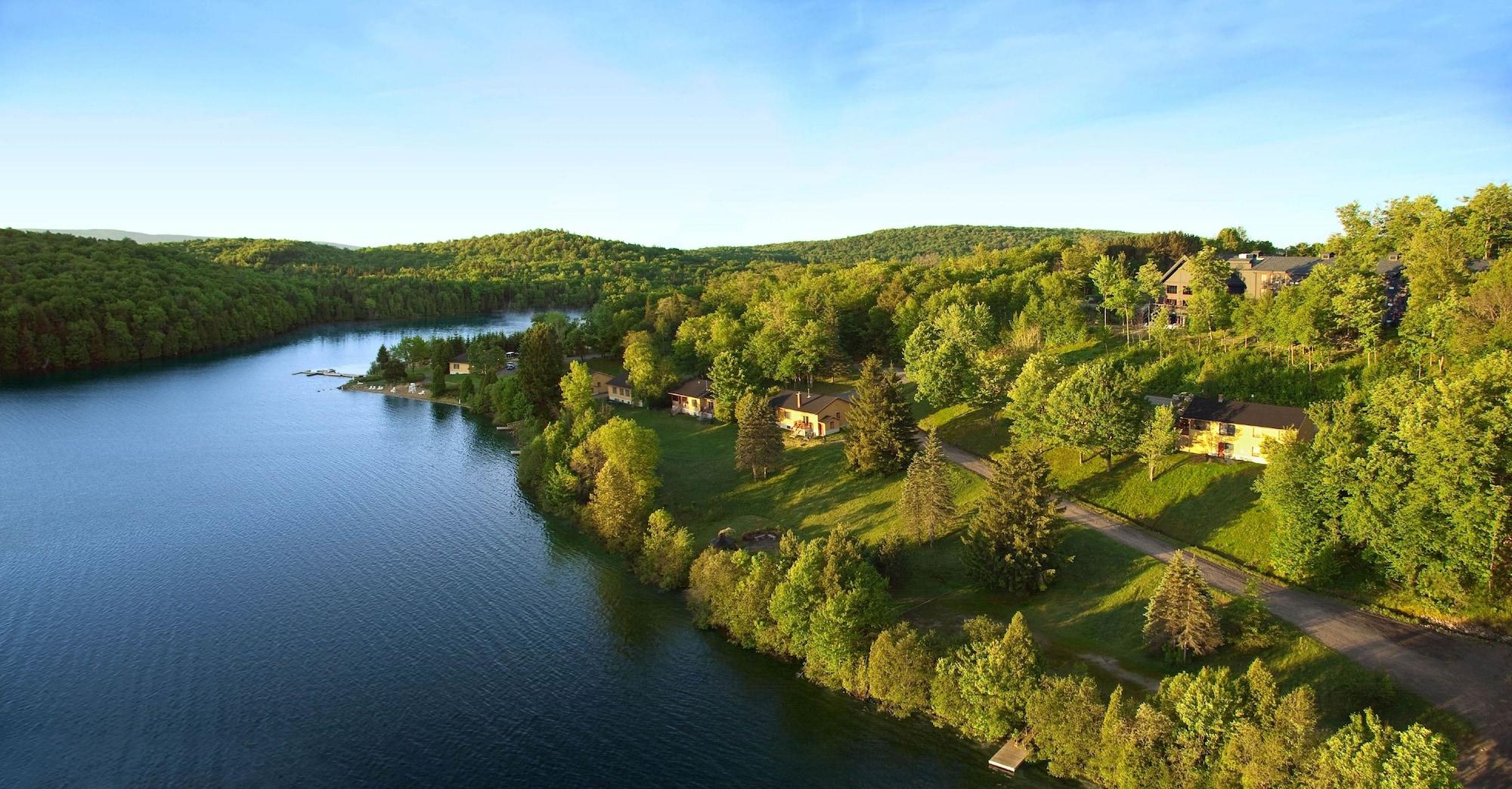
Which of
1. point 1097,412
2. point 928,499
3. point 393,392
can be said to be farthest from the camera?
point 393,392

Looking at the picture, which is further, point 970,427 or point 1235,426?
point 970,427

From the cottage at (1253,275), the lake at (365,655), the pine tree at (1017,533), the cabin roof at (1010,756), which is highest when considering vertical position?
the cottage at (1253,275)

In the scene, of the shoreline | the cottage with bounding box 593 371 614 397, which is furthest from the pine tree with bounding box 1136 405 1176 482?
the shoreline

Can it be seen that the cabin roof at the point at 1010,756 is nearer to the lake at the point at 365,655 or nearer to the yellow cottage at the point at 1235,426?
the lake at the point at 365,655

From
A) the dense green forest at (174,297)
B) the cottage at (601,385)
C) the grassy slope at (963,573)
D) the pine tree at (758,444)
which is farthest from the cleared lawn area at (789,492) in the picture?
the dense green forest at (174,297)

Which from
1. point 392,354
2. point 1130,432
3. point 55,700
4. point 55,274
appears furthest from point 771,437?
point 55,274

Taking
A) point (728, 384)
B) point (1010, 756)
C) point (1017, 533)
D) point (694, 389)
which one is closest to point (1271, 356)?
point (1017, 533)

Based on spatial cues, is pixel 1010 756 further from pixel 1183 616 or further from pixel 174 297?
pixel 174 297
